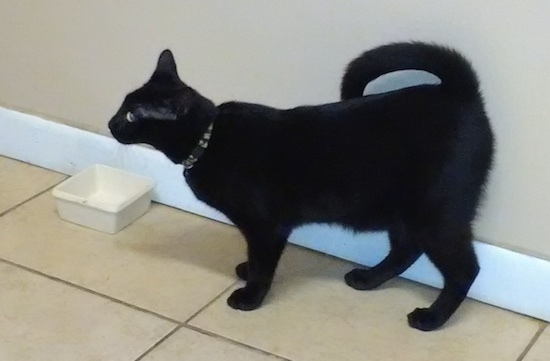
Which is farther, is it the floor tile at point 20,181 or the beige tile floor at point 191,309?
the floor tile at point 20,181

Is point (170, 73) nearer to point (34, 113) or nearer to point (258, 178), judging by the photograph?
point (258, 178)

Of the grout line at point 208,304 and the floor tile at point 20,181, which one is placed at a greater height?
the grout line at point 208,304

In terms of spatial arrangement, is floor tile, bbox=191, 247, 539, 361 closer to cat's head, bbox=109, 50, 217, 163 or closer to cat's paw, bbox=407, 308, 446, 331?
cat's paw, bbox=407, 308, 446, 331

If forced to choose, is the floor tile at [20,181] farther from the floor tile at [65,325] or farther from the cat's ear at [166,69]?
the cat's ear at [166,69]

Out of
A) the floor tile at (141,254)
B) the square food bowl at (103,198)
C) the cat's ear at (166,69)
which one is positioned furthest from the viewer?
the square food bowl at (103,198)

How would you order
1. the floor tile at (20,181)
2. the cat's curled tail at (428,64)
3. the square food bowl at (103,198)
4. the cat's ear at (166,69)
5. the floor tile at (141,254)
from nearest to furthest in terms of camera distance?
1. the cat's curled tail at (428,64)
2. the cat's ear at (166,69)
3. the floor tile at (141,254)
4. the square food bowl at (103,198)
5. the floor tile at (20,181)

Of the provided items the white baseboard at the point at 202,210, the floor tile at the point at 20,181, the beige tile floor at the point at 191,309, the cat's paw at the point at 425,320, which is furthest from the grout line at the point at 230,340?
the floor tile at the point at 20,181

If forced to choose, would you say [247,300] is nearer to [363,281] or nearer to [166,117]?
[363,281]

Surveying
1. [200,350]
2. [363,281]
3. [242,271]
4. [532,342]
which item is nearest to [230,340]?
[200,350]

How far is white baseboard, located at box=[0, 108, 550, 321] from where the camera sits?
63.2 inches

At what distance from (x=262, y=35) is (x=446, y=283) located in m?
0.60

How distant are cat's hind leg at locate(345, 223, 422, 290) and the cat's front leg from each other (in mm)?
186

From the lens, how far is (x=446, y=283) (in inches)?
61.2

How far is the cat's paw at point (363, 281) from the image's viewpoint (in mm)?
1679
